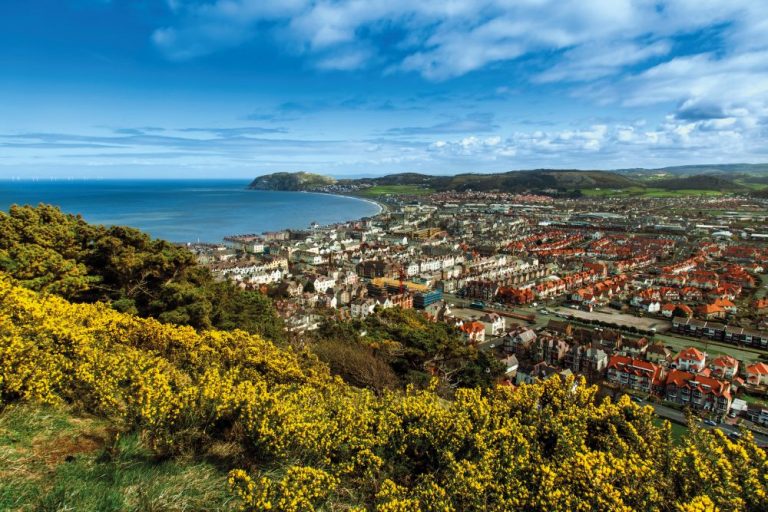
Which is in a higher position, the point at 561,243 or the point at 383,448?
the point at 383,448

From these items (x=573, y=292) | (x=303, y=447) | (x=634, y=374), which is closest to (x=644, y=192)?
(x=573, y=292)

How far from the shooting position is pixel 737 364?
22.7m

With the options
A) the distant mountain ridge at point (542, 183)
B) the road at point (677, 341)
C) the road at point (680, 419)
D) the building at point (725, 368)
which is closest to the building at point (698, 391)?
the road at point (680, 419)

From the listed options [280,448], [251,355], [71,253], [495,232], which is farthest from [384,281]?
[495,232]

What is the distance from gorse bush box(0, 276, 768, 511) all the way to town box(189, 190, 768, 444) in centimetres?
410

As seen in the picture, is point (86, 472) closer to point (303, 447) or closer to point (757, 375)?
point (303, 447)

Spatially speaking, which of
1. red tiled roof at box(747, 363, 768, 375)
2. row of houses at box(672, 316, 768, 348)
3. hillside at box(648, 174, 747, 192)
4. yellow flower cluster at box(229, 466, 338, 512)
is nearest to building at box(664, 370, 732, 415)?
red tiled roof at box(747, 363, 768, 375)

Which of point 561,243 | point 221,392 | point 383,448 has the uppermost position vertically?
point 221,392

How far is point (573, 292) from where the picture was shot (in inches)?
1436

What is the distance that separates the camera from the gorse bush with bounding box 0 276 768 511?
168 inches

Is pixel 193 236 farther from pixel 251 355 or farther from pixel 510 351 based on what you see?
pixel 251 355

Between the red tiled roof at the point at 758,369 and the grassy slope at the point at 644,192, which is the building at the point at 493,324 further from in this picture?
the grassy slope at the point at 644,192

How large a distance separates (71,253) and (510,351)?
65.0 ft

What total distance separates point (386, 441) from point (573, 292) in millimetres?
34762
